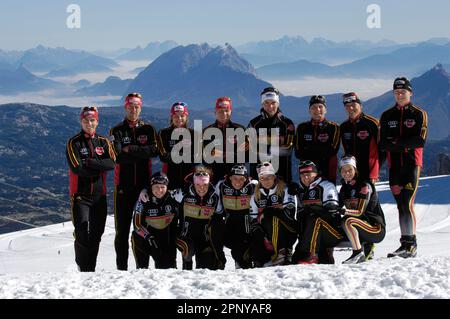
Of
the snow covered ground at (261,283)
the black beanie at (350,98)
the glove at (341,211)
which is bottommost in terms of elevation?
the snow covered ground at (261,283)

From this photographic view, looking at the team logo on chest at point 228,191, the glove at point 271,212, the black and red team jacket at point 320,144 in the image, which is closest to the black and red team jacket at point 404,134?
the black and red team jacket at point 320,144

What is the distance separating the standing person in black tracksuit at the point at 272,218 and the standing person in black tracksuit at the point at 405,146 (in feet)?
6.30

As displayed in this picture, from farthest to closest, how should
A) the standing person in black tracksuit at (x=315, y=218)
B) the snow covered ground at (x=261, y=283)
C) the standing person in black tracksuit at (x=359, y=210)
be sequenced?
the standing person in black tracksuit at (x=359, y=210), the standing person in black tracksuit at (x=315, y=218), the snow covered ground at (x=261, y=283)

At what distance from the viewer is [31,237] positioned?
1174 inches

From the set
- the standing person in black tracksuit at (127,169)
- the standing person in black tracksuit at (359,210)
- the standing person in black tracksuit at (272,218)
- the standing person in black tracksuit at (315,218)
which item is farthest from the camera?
the standing person in black tracksuit at (127,169)

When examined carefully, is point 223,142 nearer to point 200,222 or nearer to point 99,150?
point 200,222

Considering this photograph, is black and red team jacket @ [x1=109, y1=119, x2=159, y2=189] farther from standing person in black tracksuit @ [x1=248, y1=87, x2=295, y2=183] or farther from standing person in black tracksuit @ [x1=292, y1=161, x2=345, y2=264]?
standing person in black tracksuit @ [x1=292, y1=161, x2=345, y2=264]

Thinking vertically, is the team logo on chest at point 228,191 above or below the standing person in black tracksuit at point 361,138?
below

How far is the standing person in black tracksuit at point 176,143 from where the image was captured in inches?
423

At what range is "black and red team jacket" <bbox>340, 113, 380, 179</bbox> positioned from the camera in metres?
10.7

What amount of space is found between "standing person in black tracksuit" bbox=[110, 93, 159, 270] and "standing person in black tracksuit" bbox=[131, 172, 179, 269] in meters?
0.42

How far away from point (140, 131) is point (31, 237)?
21110 millimetres

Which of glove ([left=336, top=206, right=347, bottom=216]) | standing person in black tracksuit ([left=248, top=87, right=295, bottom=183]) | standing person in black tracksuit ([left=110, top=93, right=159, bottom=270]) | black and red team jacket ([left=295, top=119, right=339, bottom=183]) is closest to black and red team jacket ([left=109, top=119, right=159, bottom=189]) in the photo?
standing person in black tracksuit ([left=110, top=93, right=159, bottom=270])

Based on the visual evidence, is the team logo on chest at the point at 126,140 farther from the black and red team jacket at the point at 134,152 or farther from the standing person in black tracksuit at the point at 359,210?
the standing person in black tracksuit at the point at 359,210
